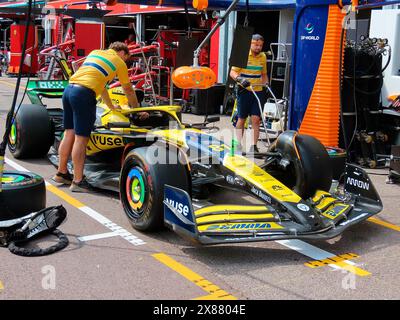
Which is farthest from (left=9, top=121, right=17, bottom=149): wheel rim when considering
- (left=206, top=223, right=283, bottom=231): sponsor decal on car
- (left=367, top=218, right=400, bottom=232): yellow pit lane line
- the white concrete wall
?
the white concrete wall

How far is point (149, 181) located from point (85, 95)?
5.90 ft

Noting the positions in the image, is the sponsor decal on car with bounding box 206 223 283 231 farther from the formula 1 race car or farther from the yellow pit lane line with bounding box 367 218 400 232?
the yellow pit lane line with bounding box 367 218 400 232

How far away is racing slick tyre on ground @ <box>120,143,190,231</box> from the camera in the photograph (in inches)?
176

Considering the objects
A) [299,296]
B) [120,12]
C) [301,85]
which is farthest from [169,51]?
[299,296]

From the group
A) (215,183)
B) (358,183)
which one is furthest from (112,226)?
(358,183)

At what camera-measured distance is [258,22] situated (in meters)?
16.6

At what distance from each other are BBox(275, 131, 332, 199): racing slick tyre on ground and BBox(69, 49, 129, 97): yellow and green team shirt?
199 centimetres

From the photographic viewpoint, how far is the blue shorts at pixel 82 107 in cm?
585

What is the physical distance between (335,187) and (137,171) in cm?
218

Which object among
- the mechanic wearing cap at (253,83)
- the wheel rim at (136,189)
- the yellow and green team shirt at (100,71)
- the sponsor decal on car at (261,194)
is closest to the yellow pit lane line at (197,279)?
the wheel rim at (136,189)

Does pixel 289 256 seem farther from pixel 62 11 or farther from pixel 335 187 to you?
pixel 62 11

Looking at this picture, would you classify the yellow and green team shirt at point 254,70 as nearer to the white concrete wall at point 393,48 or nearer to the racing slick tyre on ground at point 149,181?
the white concrete wall at point 393,48

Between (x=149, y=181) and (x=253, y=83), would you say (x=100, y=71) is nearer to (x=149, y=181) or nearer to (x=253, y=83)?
(x=149, y=181)

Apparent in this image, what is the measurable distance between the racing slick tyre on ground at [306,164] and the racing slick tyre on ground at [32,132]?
11.2 feet
